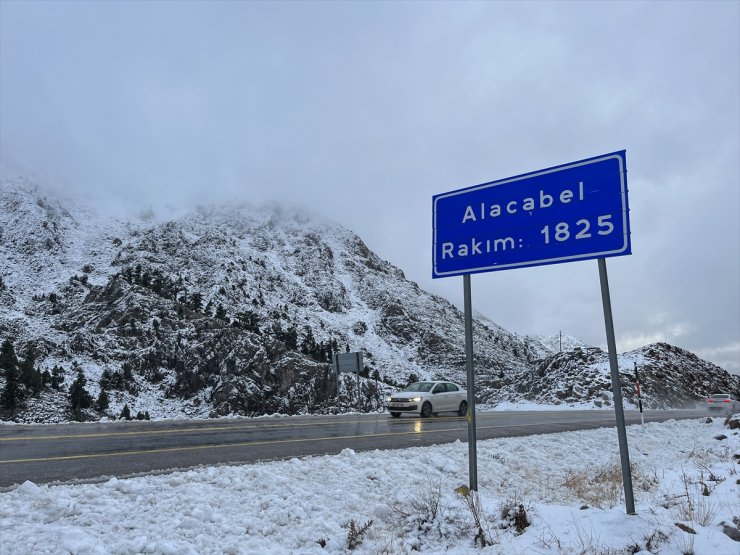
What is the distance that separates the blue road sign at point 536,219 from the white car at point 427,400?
14789mm

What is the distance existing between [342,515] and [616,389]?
3077 mm

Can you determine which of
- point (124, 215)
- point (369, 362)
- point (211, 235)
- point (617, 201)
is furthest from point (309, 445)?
point (124, 215)

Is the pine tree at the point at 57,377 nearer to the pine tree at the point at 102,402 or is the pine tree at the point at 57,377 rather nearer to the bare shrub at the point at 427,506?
the pine tree at the point at 102,402

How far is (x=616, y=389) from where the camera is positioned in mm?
5219

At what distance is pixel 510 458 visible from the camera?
10305mm

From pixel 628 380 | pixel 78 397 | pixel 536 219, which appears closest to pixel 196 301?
pixel 78 397

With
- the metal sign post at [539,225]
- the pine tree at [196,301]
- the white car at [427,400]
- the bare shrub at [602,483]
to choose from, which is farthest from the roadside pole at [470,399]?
the pine tree at [196,301]

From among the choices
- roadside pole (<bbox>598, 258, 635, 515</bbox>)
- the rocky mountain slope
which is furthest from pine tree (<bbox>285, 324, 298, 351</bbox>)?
roadside pole (<bbox>598, 258, 635, 515</bbox>)

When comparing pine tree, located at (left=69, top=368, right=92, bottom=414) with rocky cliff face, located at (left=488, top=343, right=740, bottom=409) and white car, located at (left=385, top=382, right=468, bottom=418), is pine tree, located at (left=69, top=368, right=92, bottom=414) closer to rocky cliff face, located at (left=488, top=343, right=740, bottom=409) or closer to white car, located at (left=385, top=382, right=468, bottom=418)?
rocky cliff face, located at (left=488, top=343, right=740, bottom=409)

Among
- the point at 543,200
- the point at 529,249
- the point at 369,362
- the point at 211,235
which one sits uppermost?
the point at 211,235

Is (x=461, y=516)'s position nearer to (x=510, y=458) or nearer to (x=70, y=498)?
(x=70, y=498)

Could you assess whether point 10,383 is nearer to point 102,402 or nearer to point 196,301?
point 102,402

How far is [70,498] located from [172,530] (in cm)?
139

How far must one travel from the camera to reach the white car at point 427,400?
68.9ft
